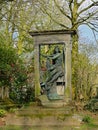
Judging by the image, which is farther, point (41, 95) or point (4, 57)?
point (4, 57)

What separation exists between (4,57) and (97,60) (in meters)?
21.0

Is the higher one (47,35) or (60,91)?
(47,35)

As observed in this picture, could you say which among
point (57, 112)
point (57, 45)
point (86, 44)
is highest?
point (86, 44)

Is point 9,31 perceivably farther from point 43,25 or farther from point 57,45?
point 57,45

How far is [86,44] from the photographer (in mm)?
36031

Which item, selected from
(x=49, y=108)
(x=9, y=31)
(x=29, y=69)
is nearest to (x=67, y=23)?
(x=9, y=31)

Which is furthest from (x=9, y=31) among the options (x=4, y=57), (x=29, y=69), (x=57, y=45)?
(x=57, y=45)

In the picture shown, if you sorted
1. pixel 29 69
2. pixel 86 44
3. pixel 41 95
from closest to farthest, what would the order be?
pixel 41 95
pixel 29 69
pixel 86 44

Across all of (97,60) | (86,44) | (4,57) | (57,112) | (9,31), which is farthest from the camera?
(97,60)

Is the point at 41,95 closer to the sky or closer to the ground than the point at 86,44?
closer to the ground

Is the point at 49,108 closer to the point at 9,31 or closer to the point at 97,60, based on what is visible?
the point at 9,31

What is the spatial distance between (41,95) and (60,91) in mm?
1333

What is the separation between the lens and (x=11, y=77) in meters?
22.8

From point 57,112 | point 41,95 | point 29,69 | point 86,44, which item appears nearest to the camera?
point 57,112
